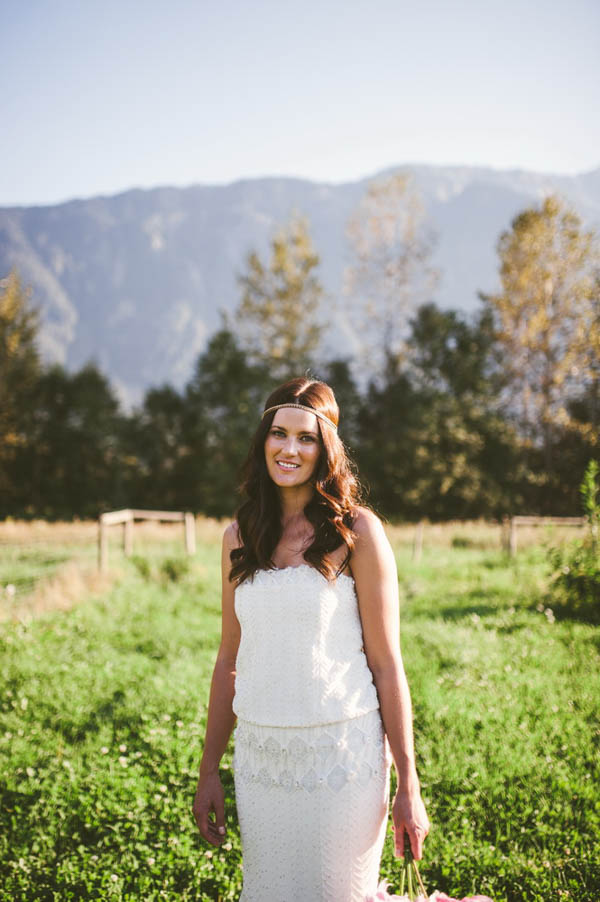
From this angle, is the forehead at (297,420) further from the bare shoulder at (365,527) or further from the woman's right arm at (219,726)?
the woman's right arm at (219,726)

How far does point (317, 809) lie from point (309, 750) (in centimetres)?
16

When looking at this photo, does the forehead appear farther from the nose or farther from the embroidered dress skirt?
the embroidered dress skirt

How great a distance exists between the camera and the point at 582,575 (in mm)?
6996

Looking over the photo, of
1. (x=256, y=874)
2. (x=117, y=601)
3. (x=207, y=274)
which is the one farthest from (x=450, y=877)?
(x=207, y=274)

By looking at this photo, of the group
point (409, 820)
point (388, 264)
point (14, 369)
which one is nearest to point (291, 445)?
point (409, 820)

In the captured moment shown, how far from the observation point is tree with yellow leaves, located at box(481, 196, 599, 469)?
21.5 meters

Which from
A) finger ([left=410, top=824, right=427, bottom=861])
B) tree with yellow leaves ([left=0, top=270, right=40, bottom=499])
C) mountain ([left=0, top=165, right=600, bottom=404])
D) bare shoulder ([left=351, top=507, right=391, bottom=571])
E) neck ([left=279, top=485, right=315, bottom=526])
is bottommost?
finger ([left=410, top=824, right=427, bottom=861])

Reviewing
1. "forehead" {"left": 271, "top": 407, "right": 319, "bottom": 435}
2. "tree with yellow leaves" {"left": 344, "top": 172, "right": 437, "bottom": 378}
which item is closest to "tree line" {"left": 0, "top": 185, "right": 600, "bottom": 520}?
"tree with yellow leaves" {"left": 344, "top": 172, "right": 437, "bottom": 378}

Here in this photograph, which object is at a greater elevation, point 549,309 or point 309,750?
point 549,309

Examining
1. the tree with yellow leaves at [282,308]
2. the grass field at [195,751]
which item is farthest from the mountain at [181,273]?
the grass field at [195,751]

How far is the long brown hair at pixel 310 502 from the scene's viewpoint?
1.93 meters

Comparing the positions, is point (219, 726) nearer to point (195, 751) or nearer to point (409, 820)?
point (409, 820)

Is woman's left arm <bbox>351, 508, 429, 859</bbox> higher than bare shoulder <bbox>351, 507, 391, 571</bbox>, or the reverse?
bare shoulder <bbox>351, 507, 391, 571</bbox>

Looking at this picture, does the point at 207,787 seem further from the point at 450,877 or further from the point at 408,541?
the point at 408,541
